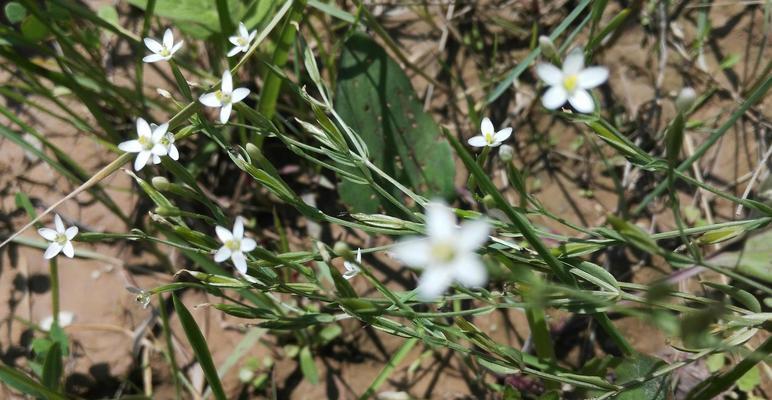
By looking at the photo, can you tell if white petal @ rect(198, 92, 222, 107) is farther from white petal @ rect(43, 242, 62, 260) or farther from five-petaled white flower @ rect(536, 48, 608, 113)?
five-petaled white flower @ rect(536, 48, 608, 113)

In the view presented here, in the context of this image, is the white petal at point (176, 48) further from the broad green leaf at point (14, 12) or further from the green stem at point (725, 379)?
the green stem at point (725, 379)

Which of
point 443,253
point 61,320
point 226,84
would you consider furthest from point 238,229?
point 61,320

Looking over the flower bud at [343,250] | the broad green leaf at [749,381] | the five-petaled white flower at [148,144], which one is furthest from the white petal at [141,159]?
the broad green leaf at [749,381]

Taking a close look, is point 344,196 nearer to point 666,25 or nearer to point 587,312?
point 587,312

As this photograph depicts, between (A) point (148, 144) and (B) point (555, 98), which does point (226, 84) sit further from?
(B) point (555, 98)

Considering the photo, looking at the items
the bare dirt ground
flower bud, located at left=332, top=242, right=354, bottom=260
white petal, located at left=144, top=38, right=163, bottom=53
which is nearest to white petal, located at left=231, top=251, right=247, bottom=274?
flower bud, located at left=332, top=242, right=354, bottom=260

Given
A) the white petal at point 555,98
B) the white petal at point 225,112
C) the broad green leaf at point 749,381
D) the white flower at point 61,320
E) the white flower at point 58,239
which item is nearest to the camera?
the white petal at point 555,98

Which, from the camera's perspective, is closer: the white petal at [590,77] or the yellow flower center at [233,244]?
the white petal at [590,77]

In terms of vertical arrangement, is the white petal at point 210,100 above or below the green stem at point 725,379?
above
